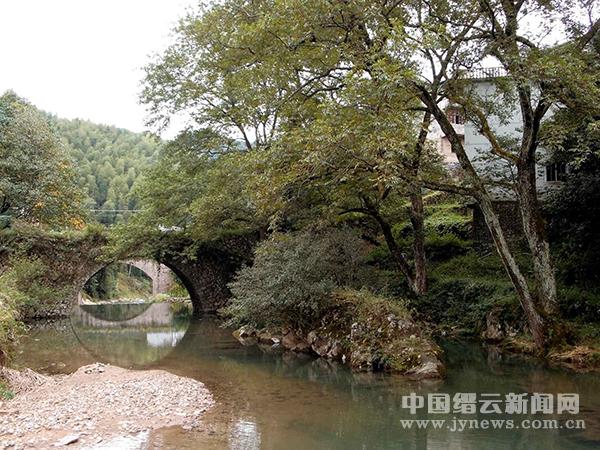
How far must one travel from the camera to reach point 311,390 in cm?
898

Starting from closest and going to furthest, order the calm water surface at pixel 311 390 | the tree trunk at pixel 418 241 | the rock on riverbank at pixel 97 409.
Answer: the rock on riverbank at pixel 97 409
the calm water surface at pixel 311 390
the tree trunk at pixel 418 241

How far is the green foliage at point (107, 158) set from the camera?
5012cm

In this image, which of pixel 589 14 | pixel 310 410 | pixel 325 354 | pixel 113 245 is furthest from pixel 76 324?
pixel 589 14

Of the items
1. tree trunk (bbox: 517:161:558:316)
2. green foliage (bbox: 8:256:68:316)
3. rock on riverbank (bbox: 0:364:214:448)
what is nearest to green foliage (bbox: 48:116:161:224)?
green foliage (bbox: 8:256:68:316)

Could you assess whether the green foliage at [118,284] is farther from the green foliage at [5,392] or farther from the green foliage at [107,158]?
the green foliage at [5,392]

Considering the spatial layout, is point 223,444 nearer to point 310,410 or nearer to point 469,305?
point 310,410

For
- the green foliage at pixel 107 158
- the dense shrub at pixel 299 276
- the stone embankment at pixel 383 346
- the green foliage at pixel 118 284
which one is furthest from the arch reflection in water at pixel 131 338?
the green foliage at pixel 107 158

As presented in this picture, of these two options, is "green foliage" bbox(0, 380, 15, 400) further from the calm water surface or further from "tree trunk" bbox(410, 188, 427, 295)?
"tree trunk" bbox(410, 188, 427, 295)

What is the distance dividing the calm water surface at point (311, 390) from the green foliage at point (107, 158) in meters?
32.4

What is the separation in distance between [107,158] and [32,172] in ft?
119

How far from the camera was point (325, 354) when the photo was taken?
1212 cm

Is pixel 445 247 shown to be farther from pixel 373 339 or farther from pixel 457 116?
pixel 373 339

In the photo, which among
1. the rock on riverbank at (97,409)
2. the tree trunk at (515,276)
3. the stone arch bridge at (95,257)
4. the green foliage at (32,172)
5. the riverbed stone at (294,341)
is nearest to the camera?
the rock on riverbank at (97,409)

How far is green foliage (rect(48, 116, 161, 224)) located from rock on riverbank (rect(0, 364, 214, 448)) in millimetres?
36612
